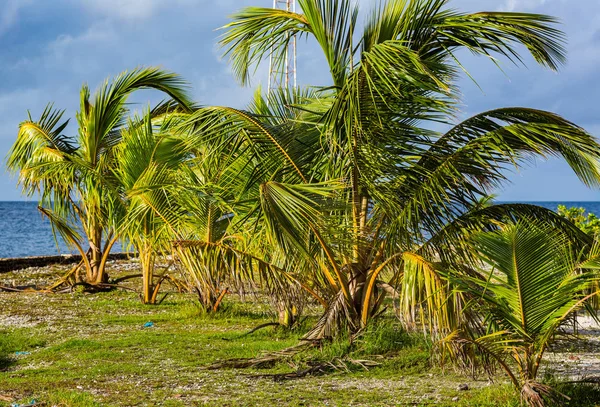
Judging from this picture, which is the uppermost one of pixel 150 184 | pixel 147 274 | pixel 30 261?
pixel 150 184

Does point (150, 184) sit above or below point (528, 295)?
above

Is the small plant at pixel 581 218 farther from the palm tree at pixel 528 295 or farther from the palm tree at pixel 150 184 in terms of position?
the palm tree at pixel 528 295

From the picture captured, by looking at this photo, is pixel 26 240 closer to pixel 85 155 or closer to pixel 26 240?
pixel 26 240

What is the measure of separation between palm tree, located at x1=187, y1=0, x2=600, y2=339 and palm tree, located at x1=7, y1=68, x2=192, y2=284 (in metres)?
7.05

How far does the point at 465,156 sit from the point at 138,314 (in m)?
7.21

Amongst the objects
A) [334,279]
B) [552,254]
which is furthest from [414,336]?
[552,254]

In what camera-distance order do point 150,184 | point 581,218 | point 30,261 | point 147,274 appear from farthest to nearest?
point 30,261
point 581,218
point 147,274
point 150,184

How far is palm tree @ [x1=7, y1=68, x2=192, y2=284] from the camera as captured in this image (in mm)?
14914

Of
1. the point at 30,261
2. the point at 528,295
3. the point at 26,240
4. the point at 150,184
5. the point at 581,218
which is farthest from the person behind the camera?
the point at 26,240

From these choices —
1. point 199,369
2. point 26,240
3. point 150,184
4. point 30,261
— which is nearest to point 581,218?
point 150,184

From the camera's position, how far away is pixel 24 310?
1294 cm

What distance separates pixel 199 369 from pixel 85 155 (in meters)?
8.94

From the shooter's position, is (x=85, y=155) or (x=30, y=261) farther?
(x=30, y=261)

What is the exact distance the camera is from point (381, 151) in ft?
24.5
